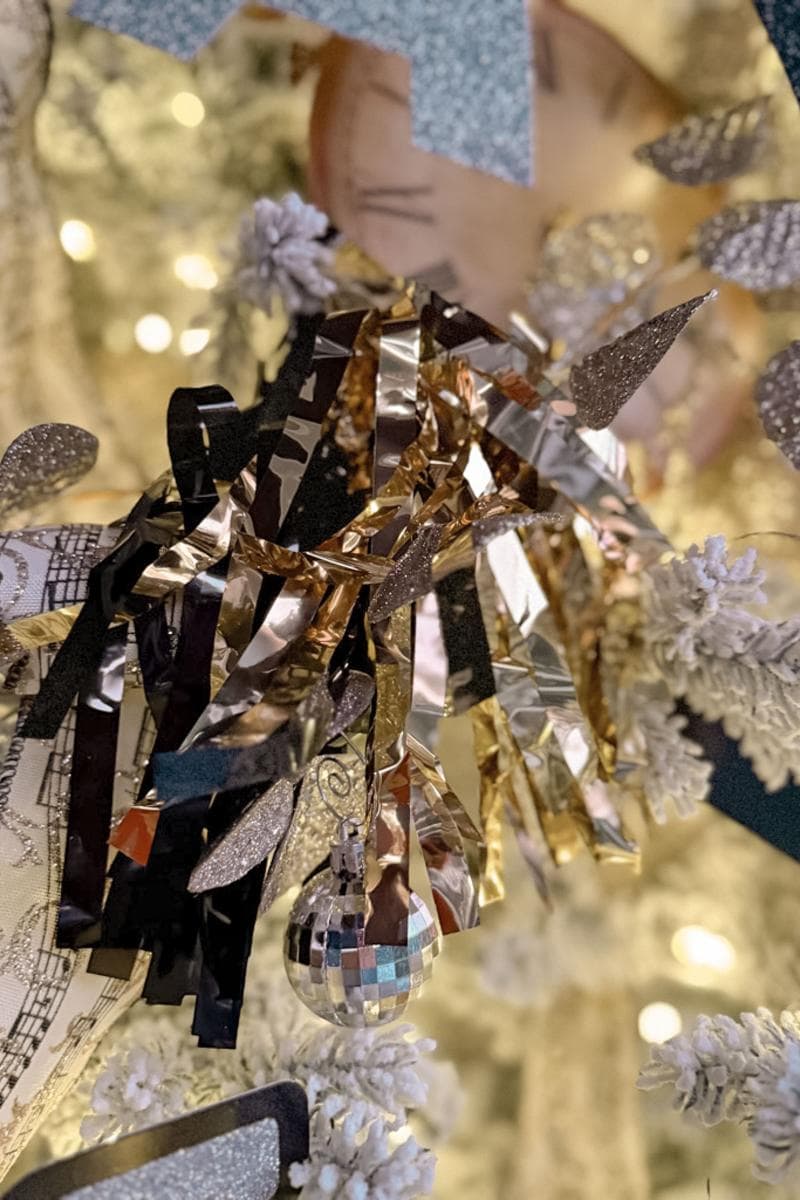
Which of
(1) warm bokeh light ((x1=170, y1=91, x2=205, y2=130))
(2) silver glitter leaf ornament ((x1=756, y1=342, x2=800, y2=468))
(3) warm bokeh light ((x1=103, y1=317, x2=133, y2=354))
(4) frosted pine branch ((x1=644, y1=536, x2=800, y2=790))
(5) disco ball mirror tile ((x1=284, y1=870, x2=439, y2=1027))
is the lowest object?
(5) disco ball mirror tile ((x1=284, y1=870, x2=439, y2=1027))

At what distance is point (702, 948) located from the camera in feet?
1.52

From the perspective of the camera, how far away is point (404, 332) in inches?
17.4

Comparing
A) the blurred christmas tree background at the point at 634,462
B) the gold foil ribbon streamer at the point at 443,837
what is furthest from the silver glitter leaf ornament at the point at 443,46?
the gold foil ribbon streamer at the point at 443,837

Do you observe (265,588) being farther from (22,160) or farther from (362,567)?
(22,160)

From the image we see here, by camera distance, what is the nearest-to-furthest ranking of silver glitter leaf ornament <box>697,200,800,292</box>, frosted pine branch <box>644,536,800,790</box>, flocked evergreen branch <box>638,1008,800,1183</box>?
flocked evergreen branch <box>638,1008,800,1183</box>, frosted pine branch <box>644,536,800,790</box>, silver glitter leaf ornament <box>697,200,800,292</box>

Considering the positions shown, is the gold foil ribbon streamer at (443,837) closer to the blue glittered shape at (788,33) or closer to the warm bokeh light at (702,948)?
the warm bokeh light at (702,948)

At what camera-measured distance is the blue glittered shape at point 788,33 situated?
526 millimetres

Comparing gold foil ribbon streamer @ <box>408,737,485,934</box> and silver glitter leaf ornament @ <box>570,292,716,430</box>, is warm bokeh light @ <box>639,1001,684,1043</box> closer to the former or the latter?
gold foil ribbon streamer @ <box>408,737,485,934</box>

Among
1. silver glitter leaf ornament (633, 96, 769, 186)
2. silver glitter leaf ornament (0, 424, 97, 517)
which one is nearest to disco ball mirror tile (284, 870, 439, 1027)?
silver glitter leaf ornament (0, 424, 97, 517)

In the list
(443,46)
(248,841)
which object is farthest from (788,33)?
(248,841)

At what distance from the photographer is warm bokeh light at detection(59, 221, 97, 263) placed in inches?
23.3

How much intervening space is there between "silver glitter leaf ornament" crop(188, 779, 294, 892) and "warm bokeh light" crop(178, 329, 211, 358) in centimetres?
35

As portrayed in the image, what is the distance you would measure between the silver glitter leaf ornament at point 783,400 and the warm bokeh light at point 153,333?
1.19 feet

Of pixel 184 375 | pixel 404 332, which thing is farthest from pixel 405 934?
pixel 184 375
